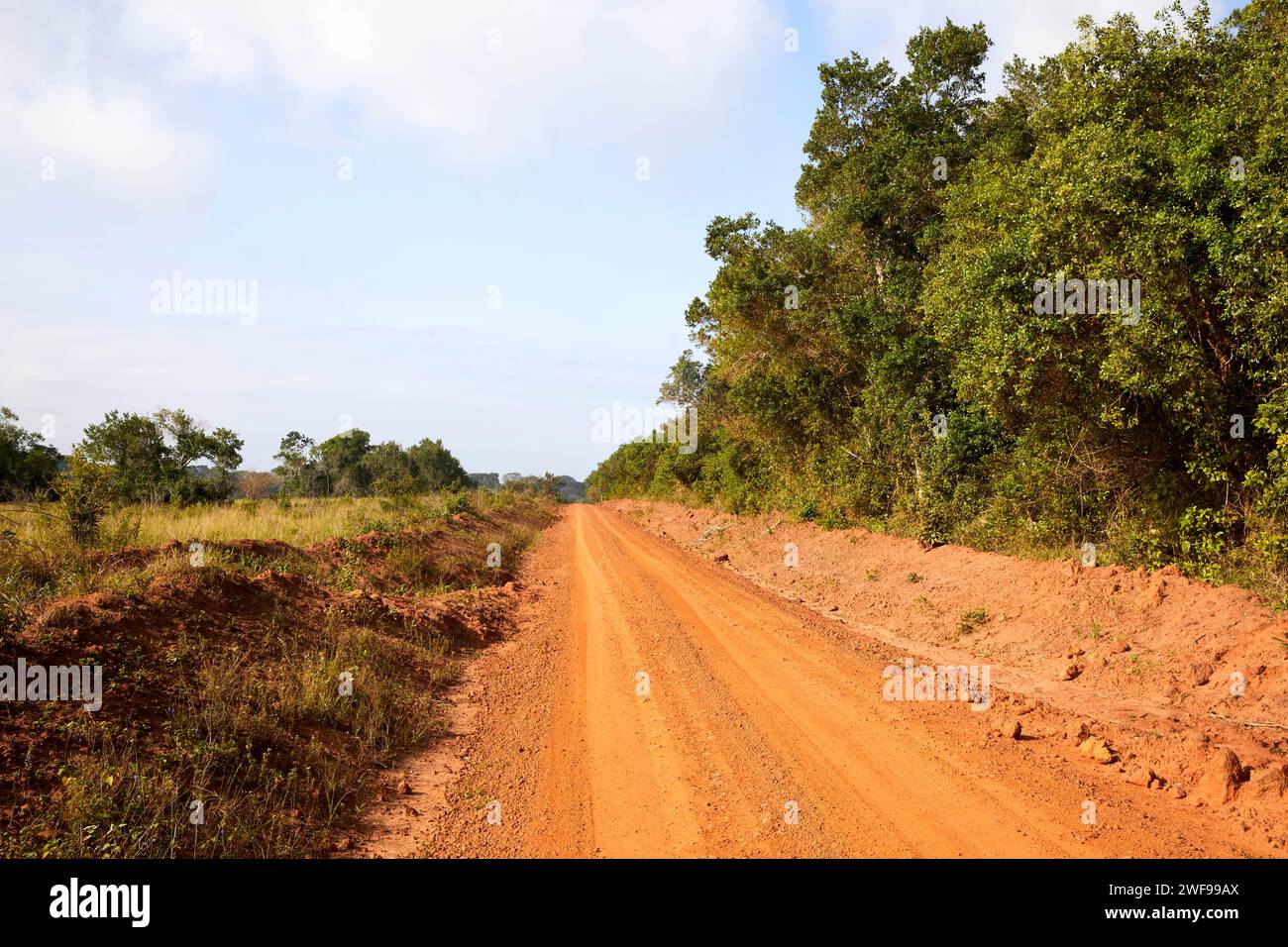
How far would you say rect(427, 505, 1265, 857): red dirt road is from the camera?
13.3 ft

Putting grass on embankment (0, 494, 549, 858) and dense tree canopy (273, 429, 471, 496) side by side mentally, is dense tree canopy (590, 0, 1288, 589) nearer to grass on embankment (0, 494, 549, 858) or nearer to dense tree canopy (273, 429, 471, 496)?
grass on embankment (0, 494, 549, 858)

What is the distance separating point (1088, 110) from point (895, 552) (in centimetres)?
854

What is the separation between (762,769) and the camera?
5.03 m

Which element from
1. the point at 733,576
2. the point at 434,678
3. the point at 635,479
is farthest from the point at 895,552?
the point at 635,479

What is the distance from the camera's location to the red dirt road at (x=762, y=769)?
4.04m

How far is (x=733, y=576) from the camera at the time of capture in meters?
15.3
